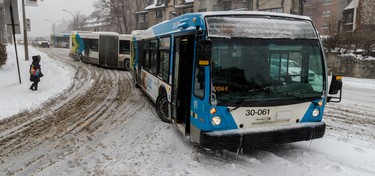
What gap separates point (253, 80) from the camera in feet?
18.1

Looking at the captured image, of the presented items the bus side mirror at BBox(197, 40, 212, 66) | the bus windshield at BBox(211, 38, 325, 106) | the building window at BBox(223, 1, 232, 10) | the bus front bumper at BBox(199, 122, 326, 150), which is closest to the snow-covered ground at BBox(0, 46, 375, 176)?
the bus front bumper at BBox(199, 122, 326, 150)

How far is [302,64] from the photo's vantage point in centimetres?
588

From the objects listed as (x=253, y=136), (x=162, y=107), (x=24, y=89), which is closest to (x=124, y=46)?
(x=24, y=89)

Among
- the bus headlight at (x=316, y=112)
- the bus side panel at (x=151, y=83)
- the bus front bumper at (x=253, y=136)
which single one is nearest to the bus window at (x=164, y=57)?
the bus side panel at (x=151, y=83)

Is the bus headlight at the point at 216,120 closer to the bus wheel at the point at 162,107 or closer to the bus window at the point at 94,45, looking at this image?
the bus wheel at the point at 162,107

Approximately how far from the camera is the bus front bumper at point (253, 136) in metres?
5.38

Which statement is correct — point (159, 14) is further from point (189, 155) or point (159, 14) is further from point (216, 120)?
point (216, 120)

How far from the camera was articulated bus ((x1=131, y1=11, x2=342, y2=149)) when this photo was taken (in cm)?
540

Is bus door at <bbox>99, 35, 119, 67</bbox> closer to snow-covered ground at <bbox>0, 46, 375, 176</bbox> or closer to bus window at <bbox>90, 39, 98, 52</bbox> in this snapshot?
bus window at <bbox>90, 39, 98, 52</bbox>

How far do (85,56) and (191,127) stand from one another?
21.9m

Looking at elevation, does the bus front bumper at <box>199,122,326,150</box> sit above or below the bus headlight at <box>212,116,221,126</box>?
below

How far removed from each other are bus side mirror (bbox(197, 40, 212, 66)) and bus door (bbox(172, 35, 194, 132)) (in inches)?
33.3

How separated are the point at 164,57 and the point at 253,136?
376 centimetres

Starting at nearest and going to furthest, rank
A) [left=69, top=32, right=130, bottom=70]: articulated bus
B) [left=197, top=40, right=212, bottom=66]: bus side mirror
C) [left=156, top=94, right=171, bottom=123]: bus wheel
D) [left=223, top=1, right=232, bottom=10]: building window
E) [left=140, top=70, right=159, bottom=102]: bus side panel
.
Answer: [left=197, top=40, right=212, bottom=66]: bus side mirror
[left=156, top=94, right=171, bottom=123]: bus wheel
[left=140, top=70, right=159, bottom=102]: bus side panel
[left=69, top=32, right=130, bottom=70]: articulated bus
[left=223, top=1, right=232, bottom=10]: building window
